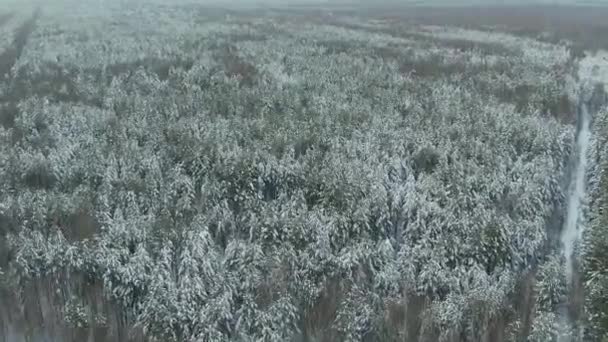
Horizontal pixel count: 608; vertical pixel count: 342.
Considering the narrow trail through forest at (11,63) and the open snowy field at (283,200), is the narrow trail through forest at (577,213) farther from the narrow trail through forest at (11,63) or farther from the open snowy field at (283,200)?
the narrow trail through forest at (11,63)

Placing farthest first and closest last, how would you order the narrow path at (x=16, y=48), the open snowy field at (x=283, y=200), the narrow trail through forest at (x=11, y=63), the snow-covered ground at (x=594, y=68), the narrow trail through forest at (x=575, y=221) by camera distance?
1. the narrow path at (x=16, y=48)
2. the snow-covered ground at (x=594, y=68)
3. the narrow trail through forest at (x=11, y=63)
4. the narrow trail through forest at (x=575, y=221)
5. the open snowy field at (x=283, y=200)

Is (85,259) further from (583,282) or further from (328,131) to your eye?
(583,282)

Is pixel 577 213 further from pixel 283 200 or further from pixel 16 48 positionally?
pixel 16 48

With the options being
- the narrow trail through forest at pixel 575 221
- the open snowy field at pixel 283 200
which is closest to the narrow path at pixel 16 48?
the open snowy field at pixel 283 200

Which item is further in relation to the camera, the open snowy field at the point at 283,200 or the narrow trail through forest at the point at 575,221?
the narrow trail through forest at the point at 575,221

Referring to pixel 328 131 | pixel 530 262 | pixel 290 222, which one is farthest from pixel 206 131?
pixel 530 262

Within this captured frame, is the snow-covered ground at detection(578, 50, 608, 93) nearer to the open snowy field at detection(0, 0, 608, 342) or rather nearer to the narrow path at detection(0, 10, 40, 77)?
the open snowy field at detection(0, 0, 608, 342)

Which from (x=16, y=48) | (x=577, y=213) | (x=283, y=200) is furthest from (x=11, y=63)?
(x=577, y=213)

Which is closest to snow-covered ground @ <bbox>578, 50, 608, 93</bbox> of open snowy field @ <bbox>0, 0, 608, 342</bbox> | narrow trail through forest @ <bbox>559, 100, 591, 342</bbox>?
open snowy field @ <bbox>0, 0, 608, 342</bbox>
